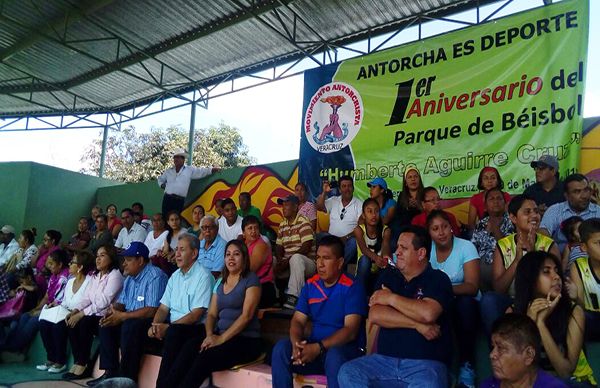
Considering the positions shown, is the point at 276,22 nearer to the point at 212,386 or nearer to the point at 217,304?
the point at 217,304

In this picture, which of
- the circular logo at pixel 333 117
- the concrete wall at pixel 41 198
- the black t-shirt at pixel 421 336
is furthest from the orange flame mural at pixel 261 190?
the black t-shirt at pixel 421 336

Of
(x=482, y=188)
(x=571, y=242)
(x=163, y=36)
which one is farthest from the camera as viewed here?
(x=163, y=36)

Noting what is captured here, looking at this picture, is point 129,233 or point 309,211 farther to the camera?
point 129,233

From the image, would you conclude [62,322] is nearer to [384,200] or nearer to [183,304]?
[183,304]

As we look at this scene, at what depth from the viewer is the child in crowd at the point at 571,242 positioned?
3097 mm

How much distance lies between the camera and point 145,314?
4.02 m

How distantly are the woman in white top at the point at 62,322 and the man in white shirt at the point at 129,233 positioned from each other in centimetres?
198

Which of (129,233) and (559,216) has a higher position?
(559,216)

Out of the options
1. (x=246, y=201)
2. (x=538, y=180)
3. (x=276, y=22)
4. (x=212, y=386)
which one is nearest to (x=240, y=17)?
(x=276, y=22)

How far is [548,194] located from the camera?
4086 mm

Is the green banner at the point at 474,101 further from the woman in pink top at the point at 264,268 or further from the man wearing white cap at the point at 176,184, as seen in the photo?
the man wearing white cap at the point at 176,184

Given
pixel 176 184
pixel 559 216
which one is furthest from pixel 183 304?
pixel 176 184

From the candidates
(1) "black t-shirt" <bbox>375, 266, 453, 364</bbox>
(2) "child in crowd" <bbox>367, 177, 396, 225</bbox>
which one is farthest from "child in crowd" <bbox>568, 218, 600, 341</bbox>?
(2) "child in crowd" <bbox>367, 177, 396, 225</bbox>

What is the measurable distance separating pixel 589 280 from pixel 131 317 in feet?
10.6
